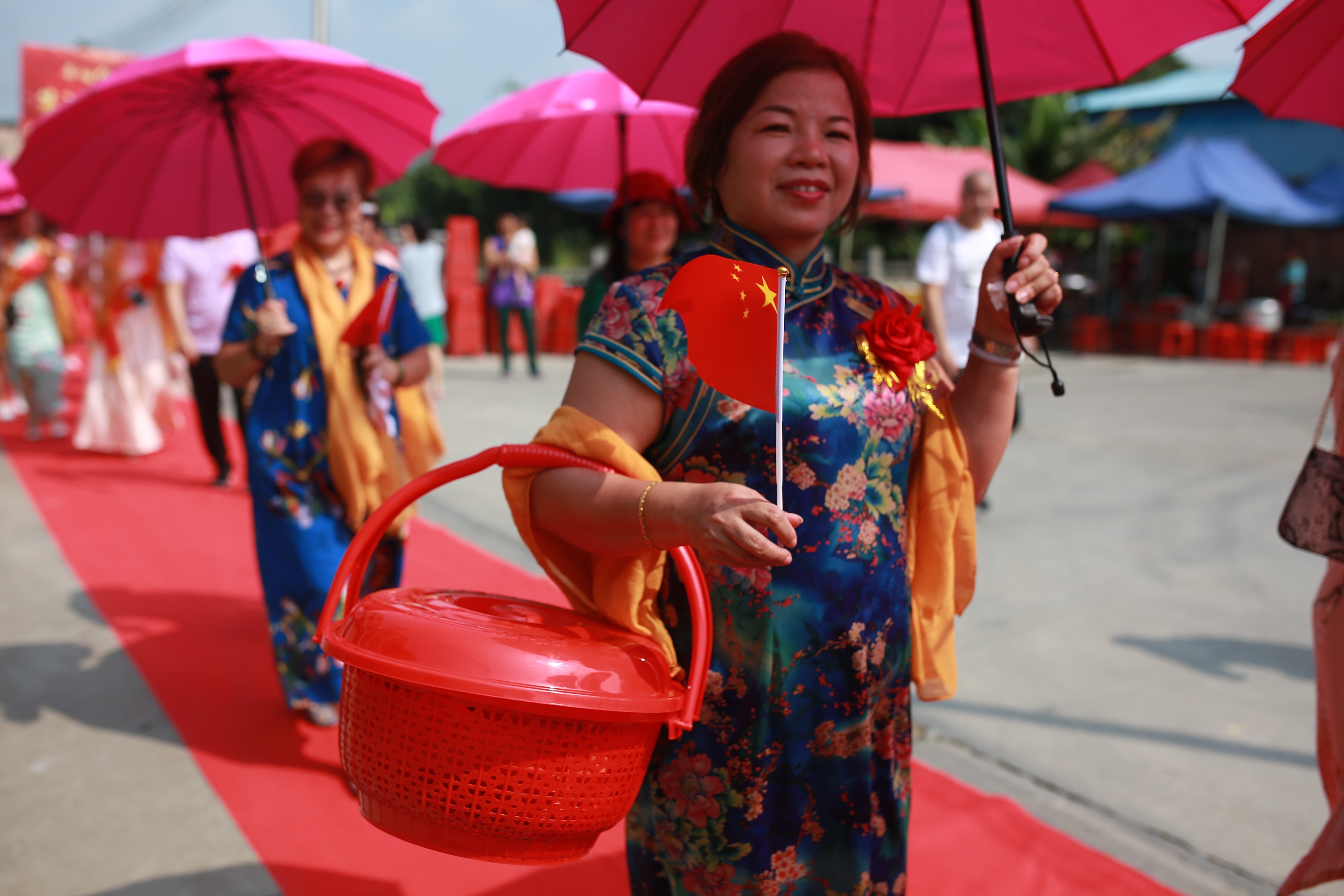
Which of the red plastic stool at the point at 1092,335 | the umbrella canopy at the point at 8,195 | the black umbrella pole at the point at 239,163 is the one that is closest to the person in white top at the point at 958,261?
the black umbrella pole at the point at 239,163

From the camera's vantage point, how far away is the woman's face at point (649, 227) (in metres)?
3.86

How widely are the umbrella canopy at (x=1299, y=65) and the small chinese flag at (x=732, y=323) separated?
4.53ft

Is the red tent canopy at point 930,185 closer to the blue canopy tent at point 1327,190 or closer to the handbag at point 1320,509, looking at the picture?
the blue canopy tent at point 1327,190

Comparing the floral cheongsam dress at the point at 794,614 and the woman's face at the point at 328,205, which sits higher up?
the woman's face at the point at 328,205

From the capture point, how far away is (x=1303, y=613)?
4.46 m

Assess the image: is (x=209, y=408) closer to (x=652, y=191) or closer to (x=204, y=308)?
(x=204, y=308)

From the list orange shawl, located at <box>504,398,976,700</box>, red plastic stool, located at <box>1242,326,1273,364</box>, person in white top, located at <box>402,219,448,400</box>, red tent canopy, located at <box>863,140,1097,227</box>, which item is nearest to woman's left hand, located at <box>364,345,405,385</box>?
orange shawl, located at <box>504,398,976,700</box>

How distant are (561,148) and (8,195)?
6575 millimetres

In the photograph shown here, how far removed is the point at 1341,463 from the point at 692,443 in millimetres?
1465

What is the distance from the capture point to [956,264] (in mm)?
5426

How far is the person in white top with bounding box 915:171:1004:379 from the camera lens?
538 cm

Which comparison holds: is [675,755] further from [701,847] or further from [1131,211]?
[1131,211]

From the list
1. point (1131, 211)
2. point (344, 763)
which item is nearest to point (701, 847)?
point (344, 763)

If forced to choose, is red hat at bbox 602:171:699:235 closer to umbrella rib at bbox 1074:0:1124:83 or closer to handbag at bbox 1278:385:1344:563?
umbrella rib at bbox 1074:0:1124:83
